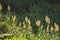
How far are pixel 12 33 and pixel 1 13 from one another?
1.39 meters

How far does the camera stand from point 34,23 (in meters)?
8.91

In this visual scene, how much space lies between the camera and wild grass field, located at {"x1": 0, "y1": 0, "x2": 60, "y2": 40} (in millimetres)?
8023

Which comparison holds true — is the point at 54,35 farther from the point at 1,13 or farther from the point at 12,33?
the point at 1,13

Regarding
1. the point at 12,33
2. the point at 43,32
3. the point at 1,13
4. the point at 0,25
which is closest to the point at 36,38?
the point at 43,32

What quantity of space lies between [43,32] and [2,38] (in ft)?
4.03

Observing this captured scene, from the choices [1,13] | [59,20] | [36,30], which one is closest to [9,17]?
[1,13]

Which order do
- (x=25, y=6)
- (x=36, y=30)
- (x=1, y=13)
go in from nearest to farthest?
(x=36, y=30) < (x=1, y=13) < (x=25, y=6)

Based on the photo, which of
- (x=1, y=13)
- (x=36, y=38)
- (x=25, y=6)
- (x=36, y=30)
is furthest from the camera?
(x=25, y=6)

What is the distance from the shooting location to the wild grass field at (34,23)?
8023mm

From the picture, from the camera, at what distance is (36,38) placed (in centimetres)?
796

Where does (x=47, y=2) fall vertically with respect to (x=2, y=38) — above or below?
above

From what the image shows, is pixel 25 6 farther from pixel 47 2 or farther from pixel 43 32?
pixel 43 32

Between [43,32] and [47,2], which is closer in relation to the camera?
[43,32]

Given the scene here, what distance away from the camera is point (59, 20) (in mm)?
9070
